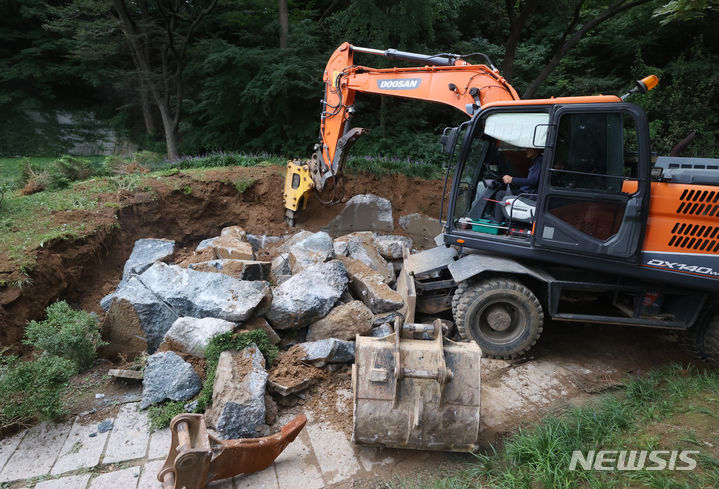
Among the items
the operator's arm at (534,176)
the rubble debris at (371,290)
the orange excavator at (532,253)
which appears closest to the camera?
the orange excavator at (532,253)

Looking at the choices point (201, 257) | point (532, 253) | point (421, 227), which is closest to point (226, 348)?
point (201, 257)

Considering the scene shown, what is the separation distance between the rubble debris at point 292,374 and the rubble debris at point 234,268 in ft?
3.86

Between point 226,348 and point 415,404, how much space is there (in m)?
1.65

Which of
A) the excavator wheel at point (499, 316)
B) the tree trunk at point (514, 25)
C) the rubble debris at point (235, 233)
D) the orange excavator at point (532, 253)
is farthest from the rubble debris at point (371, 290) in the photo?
the tree trunk at point (514, 25)

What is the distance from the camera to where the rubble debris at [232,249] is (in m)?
5.18

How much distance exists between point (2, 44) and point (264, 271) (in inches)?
612

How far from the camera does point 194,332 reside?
11.9 feet

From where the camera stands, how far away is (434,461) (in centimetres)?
291

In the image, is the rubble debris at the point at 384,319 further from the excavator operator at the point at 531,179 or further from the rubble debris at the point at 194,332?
the excavator operator at the point at 531,179

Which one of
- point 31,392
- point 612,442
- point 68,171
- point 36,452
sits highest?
point 68,171

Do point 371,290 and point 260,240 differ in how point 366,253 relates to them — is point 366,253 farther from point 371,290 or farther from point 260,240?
point 260,240

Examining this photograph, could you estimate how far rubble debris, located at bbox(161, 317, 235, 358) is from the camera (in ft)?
11.8

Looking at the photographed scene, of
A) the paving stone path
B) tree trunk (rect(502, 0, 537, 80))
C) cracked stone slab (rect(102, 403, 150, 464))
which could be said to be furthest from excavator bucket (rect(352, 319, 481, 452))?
tree trunk (rect(502, 0, 537, 80))

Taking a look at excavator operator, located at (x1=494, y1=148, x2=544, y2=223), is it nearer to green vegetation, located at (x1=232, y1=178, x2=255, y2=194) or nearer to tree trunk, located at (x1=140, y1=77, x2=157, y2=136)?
green vegetation, located at (x1=232, y1=178, x2=255, y2=194)
